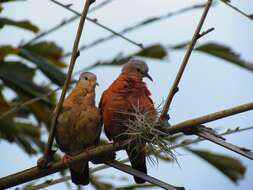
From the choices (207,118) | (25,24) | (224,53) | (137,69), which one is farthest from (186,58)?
(25,24)

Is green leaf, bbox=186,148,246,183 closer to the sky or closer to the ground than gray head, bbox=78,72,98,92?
closer to the ground

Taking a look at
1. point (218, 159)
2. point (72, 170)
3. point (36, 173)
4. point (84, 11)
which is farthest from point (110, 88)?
point (84, 11)

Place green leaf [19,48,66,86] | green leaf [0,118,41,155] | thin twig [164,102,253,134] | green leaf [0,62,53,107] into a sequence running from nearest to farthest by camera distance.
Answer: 1. thin twig [164,102,253,134]
2. green leaf [19,48,66,86]
3. green leaf [0,62,53,107]
4. green leaf [0,118,41,155]

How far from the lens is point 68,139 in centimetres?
454

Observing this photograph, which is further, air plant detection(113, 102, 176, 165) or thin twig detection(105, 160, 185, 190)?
air plant detection(113, 102, 176, 165)

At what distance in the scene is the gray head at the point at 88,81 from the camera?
4738 millimetres

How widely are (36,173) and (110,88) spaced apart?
5.51ft

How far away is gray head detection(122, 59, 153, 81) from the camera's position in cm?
513

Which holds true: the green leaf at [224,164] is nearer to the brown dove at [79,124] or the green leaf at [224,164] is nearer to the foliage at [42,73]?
the foliage at [42,73]

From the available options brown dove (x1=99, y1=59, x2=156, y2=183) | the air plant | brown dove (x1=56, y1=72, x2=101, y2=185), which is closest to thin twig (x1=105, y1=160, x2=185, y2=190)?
the air plant

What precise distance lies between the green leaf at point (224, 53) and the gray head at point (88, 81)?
865 mm

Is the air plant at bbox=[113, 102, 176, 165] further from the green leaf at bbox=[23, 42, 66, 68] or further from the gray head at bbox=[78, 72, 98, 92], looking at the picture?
the green leaf at bbox=[23, 42, 66, 68]

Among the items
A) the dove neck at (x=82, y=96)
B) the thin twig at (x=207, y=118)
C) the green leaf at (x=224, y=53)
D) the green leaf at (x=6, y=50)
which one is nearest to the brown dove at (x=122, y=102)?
the dove neck at (x=82, y=96)

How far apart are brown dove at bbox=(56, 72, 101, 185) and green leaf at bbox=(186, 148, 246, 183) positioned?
2.35 ft
